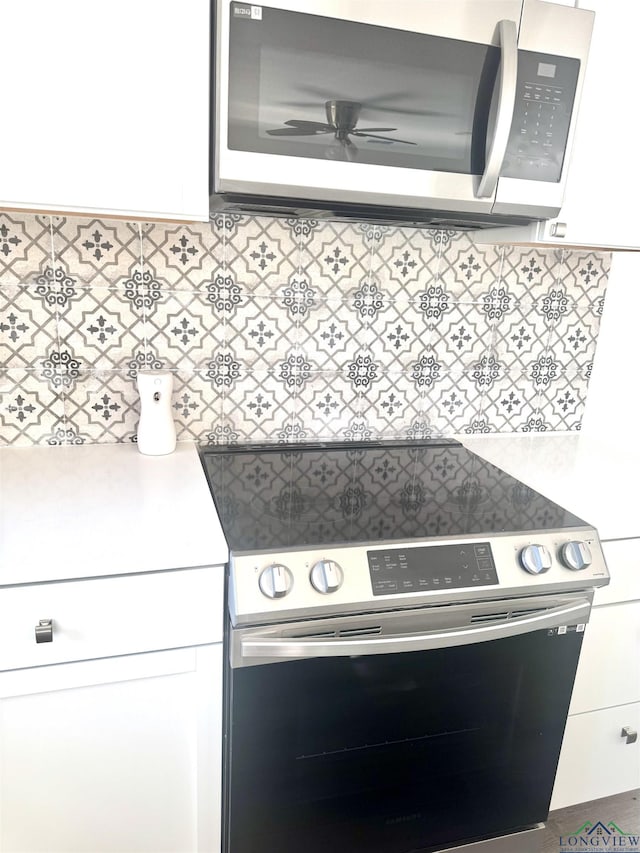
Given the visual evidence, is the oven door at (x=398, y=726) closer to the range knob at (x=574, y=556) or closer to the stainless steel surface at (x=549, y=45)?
the range knob at (x=574, y=556)

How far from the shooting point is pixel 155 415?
1.50 meters

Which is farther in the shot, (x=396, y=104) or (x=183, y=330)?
(x=183, y=330)

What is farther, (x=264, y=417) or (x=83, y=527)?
(x=264, y=417)

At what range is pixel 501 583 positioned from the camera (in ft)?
3.80

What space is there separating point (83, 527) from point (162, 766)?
1.63 ft

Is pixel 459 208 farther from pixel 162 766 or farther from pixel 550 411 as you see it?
pixel 162 766

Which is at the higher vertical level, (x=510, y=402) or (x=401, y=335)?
(x=401, y=335)

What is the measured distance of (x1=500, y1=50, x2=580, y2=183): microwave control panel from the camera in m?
1.24

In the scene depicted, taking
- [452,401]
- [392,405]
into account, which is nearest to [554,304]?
[452,401]

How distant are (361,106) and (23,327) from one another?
936 millimetres

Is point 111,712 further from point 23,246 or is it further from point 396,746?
point 23,246

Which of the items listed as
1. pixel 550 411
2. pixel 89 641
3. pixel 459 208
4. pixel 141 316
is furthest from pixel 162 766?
pixel 550 411

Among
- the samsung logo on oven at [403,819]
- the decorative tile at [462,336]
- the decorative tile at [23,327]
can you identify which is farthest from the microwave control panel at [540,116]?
the samsung logo on oven at [403,819]

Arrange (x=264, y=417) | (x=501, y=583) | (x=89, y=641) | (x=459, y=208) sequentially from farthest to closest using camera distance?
(x=264, y=417), (x=459, y=208), (x=501, y=583), (x=89, y=641)
